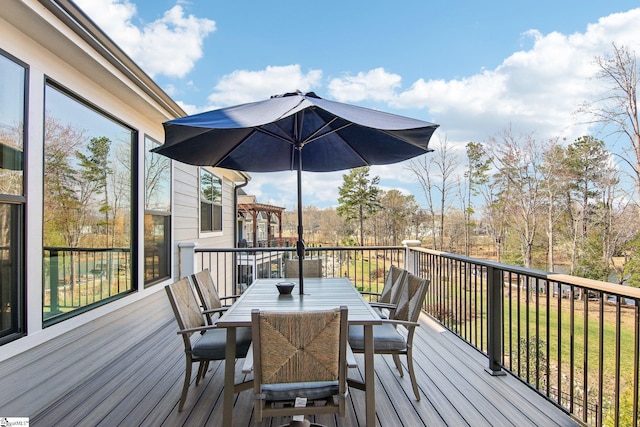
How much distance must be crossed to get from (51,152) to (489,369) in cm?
408

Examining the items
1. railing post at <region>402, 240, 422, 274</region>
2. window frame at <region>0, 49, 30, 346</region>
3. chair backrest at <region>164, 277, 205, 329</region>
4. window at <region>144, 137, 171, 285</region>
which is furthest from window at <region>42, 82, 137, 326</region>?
railing post at <region>402, 240, 422, 274</region>

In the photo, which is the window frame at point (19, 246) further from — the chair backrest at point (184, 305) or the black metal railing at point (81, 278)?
the chair backrest at point (184, 305)

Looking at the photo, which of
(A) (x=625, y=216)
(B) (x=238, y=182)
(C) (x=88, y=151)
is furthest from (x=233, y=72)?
(A) (x=625, y=216)

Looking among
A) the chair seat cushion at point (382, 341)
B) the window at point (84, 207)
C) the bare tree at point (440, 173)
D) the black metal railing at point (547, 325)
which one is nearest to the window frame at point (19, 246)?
the window at point (84, 207)

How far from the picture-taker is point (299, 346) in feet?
5.53

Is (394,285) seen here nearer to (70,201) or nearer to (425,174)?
(70,201)

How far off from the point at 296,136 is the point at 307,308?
1.56 metres

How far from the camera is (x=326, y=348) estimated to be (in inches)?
67.1

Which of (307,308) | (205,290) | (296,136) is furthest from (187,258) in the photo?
(307,308)

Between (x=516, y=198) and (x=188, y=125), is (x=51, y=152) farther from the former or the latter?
(x=516, y=198)

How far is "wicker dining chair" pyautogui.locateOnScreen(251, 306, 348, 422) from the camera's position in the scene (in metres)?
1.66

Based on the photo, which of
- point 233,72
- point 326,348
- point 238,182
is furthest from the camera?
point 233,72

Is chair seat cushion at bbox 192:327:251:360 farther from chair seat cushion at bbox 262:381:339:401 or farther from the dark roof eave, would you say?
the dark roof eave

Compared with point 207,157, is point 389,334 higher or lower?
lower
